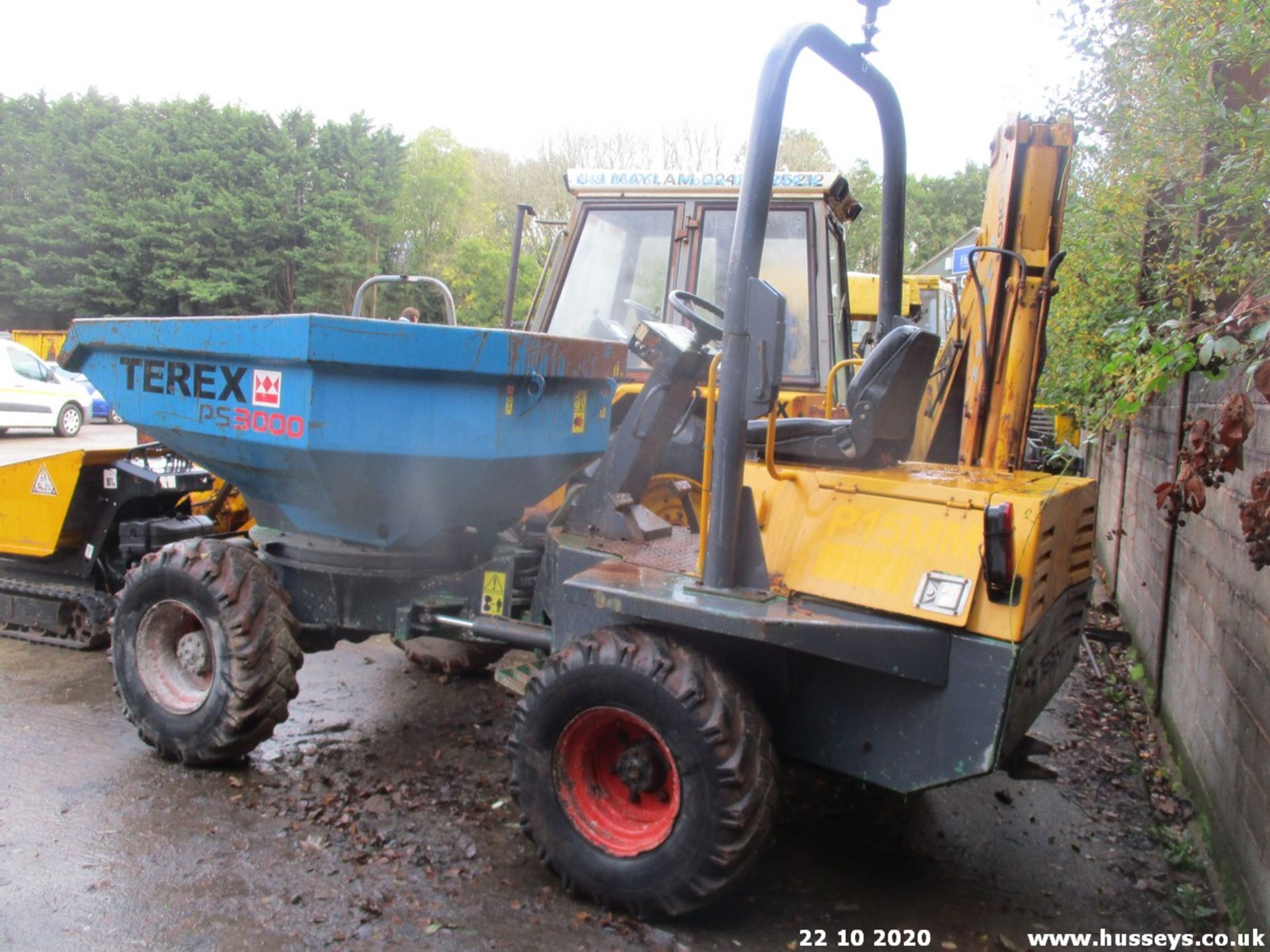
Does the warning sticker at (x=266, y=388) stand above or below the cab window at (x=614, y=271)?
below

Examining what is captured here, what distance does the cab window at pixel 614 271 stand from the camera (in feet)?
16.6

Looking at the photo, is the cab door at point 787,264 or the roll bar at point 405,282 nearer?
the roll bar at point 405,282

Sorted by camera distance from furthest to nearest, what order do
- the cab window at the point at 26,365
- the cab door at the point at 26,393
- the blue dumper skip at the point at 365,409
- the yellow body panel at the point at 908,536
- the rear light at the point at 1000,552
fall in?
1. the cab window at the point at 26,365
2. the cab door at the point at 26,393
3. the blue dumper skip at the point at 365,409
4. the yellow body panel at the point at 908,536
5. the rear light at the point at 1000,552

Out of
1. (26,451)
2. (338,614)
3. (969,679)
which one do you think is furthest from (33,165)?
(969,679)

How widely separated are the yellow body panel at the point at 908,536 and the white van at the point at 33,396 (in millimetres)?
16817

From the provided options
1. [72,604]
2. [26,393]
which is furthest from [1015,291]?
[26,393]

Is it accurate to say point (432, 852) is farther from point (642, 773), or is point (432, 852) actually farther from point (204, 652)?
point (204, 652)

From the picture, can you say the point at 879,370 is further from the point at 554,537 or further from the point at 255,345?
the point at 255,345

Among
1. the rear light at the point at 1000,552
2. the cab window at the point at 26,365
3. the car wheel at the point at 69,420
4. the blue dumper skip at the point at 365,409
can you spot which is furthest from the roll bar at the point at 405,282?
the car wheel at the point at 69,420

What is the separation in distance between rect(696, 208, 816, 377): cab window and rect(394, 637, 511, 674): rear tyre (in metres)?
2.19


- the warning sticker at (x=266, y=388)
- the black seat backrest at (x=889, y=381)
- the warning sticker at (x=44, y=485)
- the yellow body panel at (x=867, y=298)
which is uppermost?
the yellow body panel at (x=867, y=298)

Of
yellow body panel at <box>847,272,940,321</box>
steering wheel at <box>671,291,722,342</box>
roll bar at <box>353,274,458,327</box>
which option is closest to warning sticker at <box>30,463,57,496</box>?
roll bar at <box>353,274,458,327</box>

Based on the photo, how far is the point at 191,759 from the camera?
3.96 meters

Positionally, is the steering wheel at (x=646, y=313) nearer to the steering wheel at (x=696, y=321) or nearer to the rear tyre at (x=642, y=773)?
the steering wheel at (x=696, y=321)
